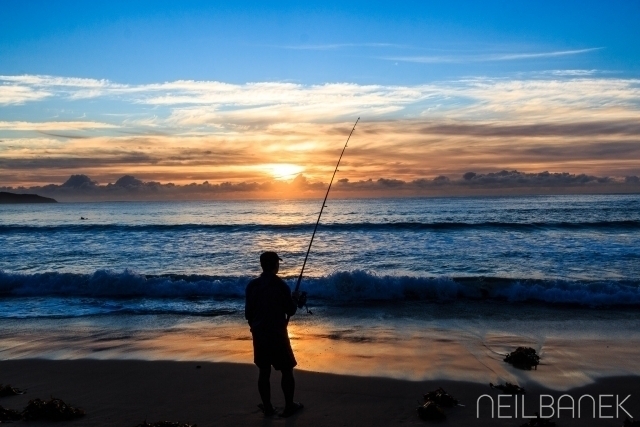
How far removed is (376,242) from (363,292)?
11290 millimetres

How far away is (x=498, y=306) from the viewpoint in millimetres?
11555

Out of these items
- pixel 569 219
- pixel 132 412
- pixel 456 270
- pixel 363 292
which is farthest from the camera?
pixel 569 219

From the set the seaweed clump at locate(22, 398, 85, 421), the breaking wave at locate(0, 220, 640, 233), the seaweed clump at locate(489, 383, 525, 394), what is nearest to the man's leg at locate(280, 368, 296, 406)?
the seaweed clump at locate(22, 398, 85, 421)

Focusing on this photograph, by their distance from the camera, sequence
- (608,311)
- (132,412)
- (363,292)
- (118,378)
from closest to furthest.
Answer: (132,412) < (118,378) < (608,311) < (363,292)

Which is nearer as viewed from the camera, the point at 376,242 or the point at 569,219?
the point at 376,242

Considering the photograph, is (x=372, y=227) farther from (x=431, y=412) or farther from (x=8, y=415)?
(x=8, y=415)

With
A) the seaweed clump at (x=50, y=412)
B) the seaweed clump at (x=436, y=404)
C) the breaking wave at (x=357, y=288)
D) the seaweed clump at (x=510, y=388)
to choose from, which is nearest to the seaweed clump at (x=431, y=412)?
the seaweed clump at (x=436, y=404)

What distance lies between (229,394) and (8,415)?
2.11 meters

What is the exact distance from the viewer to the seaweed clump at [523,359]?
6627mm

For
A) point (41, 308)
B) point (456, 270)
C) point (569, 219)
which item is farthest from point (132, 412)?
point (569, 219)

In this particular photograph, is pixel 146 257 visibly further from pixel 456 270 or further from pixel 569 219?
pixel 569 219

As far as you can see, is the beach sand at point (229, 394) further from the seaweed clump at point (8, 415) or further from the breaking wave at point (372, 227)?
the breaking wave at point (372, 227)

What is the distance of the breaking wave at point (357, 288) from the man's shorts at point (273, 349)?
760 cm

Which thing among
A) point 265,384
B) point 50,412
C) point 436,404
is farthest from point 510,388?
point 50,412
